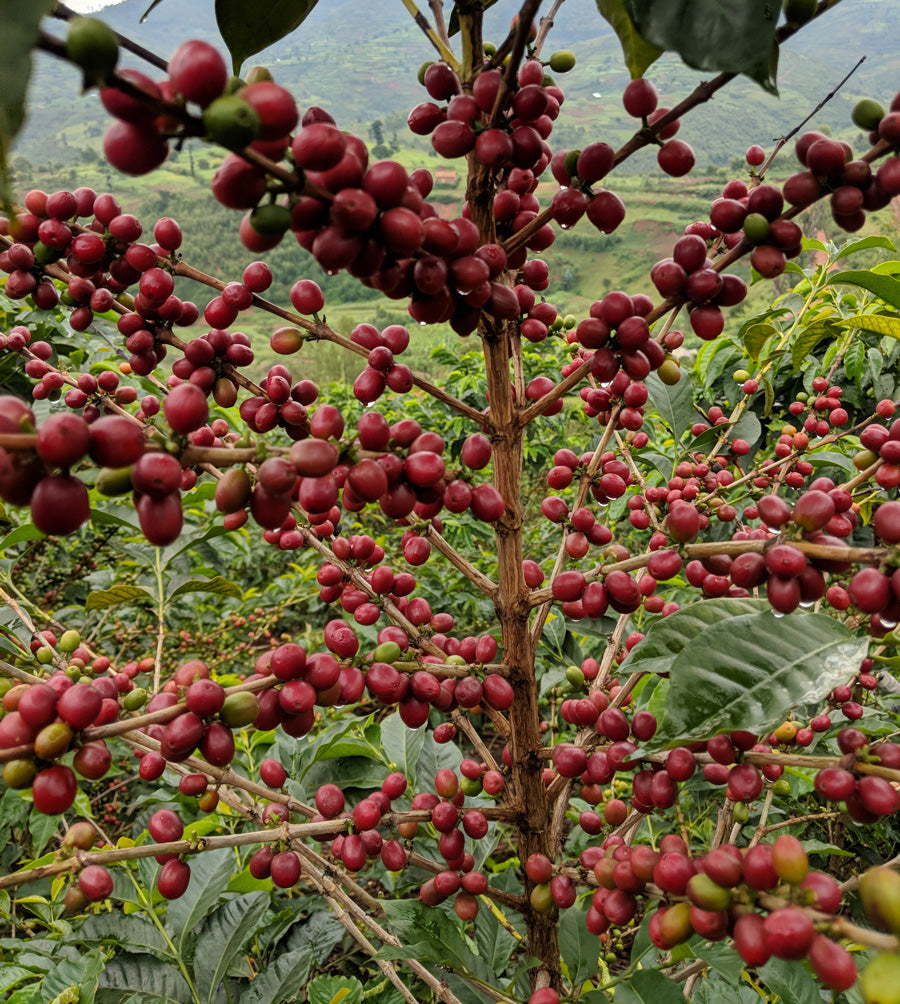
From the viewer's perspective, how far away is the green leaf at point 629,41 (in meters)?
0.83

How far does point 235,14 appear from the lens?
0.76m

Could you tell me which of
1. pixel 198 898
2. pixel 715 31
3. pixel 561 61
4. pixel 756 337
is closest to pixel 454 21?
pixel 561 61

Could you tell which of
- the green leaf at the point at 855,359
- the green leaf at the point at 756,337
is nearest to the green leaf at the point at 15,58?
the green leaf at the point at 756,337

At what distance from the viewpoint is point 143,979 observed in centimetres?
123

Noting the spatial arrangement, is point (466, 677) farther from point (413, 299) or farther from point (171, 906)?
point (171, 906)

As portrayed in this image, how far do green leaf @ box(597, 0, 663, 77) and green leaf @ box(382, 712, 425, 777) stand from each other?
1246 mm

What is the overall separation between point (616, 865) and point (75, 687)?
2.24ft

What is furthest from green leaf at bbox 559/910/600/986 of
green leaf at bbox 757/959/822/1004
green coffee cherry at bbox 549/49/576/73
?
green coffee cherry at bbox 549/49/576/73

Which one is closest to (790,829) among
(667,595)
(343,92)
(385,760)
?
(667,595)

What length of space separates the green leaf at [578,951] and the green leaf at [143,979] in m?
0.73

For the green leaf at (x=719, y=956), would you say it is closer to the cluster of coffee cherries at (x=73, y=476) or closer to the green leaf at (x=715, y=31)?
the cluster of coffee cherries at (x=73, y=476)

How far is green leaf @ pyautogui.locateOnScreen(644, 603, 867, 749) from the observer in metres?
0.69

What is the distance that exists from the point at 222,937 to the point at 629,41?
1.65 metres

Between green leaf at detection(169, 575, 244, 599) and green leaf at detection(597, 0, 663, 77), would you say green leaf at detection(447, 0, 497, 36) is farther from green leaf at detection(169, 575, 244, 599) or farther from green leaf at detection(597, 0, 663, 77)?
green leaf at detection(169, 575, 244, 599)
